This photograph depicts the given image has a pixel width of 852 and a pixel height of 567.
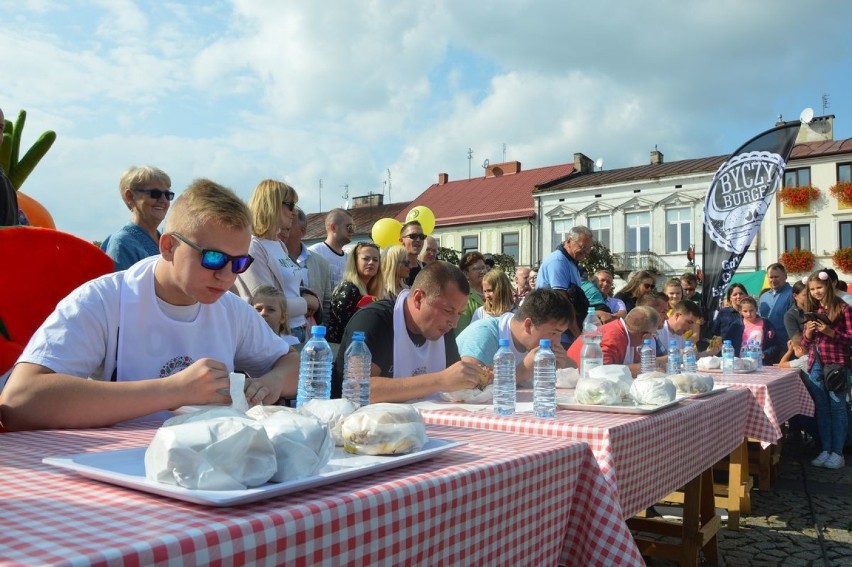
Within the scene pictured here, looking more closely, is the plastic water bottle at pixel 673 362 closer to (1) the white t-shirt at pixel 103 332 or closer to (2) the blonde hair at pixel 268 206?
(2) the blonde hair at pixel 268 206

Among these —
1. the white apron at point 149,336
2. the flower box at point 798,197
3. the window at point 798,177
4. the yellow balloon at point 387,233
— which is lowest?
the white apron at point 149,336

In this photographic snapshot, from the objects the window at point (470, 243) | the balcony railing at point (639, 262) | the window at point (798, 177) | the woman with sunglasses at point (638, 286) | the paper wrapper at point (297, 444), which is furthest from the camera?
the window at point (470, 243)

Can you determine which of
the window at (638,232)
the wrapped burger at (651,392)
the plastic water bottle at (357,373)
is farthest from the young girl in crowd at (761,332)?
the window at (638,232)

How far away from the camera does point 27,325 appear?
2148mm

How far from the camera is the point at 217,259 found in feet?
6.08

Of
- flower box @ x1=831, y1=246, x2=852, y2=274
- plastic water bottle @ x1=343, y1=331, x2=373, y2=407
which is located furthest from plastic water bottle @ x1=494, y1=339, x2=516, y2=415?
flower box @ x1=831, y1=246, x2=852, y2=274

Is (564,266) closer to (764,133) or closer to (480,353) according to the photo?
(480,353)

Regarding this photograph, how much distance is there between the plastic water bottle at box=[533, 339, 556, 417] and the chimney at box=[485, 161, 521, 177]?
105 ft

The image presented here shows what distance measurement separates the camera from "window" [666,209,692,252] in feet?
87.7

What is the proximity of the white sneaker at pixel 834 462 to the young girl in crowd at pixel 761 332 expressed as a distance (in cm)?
166

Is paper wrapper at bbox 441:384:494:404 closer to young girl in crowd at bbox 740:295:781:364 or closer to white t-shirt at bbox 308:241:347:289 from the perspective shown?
white t-shirt at bbox 308:241:347:289

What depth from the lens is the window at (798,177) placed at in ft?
82.8

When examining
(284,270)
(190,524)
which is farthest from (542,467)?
(284,270)

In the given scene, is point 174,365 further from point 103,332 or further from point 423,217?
point 423,217
